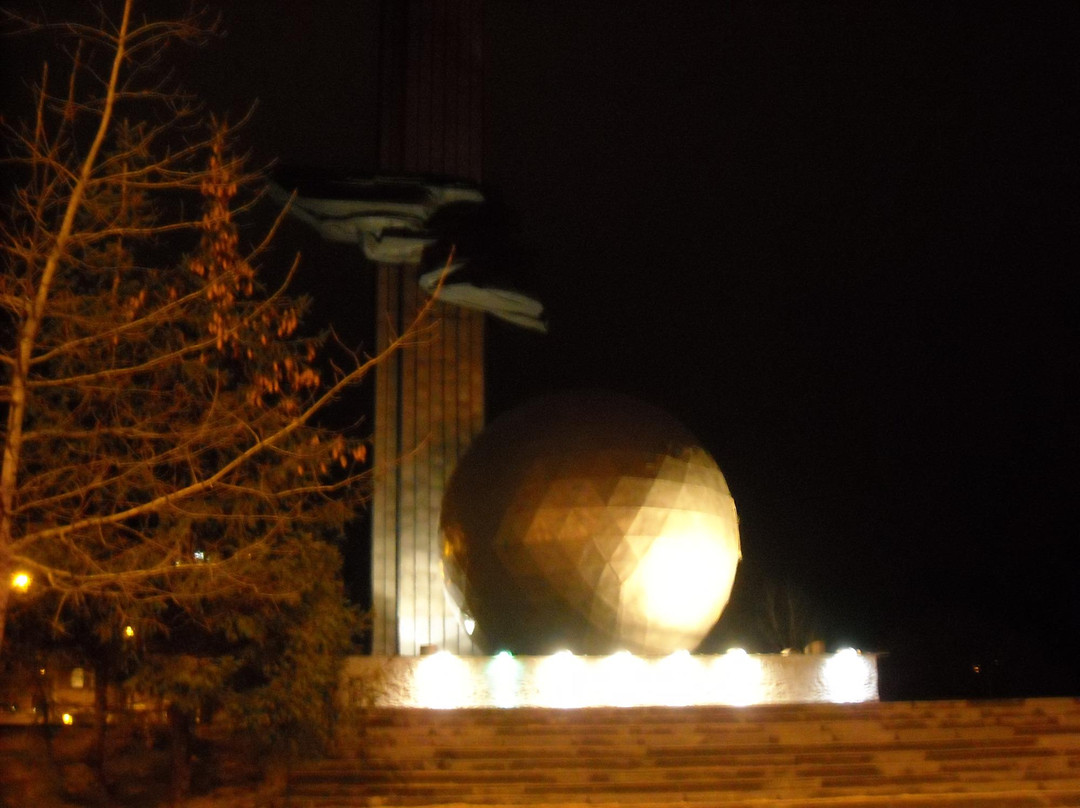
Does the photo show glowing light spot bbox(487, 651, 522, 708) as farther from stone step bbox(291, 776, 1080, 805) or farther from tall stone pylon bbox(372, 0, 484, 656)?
stone step bbox(291, 776, 1080, 805)

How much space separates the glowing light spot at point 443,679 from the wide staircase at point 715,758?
5.00 m

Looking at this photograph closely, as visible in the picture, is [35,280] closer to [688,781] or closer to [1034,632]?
[688,781]

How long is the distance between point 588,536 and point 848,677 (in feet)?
22.2

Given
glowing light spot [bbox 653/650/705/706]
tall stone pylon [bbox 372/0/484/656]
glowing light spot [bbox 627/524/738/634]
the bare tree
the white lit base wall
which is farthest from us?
tall stone pylon [bbox 372/0/484/656]

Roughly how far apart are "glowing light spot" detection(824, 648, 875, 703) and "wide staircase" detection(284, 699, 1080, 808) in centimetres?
645

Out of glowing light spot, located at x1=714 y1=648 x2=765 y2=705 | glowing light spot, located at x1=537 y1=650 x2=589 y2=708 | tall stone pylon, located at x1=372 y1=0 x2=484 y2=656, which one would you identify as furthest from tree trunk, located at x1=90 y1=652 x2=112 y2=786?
glowing light spot, located at x1=714 y1=648 x2=765 y2=705

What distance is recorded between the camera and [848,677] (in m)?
25.0

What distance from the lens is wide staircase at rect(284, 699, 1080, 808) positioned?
15219 millimetres

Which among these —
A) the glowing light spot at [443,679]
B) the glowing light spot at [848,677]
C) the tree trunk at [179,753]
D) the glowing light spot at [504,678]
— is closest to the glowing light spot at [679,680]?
the glowing light spot at [504,678]

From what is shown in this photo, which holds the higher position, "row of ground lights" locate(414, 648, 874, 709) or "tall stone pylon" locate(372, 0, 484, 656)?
"tall stone pylon" locate(372, 0, 484, 656)

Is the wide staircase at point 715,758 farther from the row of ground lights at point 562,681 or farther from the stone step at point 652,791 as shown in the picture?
the row of ground lights at point 562,681

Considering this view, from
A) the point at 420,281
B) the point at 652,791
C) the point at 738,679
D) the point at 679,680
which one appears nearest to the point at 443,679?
the point at 679,680

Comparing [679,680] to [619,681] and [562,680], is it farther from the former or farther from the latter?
[562,680]

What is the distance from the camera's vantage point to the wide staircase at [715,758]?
15.2m
